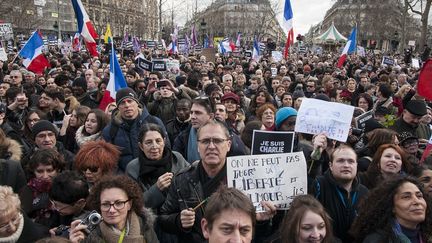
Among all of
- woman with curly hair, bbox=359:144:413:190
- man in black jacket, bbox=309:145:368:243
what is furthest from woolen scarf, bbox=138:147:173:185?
woman with curly hair, bbox=359:144:413:190

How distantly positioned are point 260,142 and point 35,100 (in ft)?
17.3

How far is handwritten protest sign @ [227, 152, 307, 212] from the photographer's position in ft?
10.7

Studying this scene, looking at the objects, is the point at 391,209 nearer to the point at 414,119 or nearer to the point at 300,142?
the point at 300,142

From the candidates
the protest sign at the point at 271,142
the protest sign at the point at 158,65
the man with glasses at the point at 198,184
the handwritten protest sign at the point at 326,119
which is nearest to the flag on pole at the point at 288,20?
the protest sign at the point at 158,65

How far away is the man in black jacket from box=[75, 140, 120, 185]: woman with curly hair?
6.43ft

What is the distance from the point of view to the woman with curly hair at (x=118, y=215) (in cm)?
293

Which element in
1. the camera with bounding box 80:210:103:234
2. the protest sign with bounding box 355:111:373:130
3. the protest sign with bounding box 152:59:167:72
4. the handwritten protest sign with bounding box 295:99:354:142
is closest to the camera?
the camera with bounding box 80:210:103:234

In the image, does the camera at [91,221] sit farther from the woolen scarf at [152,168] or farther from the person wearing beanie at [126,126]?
the person wearing beanie at [126,126]

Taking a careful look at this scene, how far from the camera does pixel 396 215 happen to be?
125 inches

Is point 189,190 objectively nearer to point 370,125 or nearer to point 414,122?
point 370,125

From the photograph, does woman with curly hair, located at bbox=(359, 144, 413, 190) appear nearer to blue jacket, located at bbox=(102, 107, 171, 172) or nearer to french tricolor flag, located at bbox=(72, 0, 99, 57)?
blue jacket, located at bbox=(102, 107, 171, 172)

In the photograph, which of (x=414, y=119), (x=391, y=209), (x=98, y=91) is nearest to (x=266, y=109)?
(x=414, y=119)

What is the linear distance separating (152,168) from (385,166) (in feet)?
7.32

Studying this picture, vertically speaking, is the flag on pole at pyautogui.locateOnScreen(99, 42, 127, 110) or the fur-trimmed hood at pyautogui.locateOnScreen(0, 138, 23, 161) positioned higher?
the flag on pole at pyautogui.locateOnScreen(99, 42, 127, 110)
